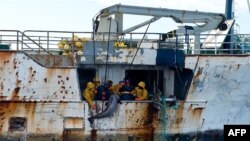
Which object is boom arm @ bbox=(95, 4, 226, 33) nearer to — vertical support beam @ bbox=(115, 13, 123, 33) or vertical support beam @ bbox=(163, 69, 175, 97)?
vertical support beam @ bbox=(115, 13, 123, 33)

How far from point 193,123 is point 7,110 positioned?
17.0 feet

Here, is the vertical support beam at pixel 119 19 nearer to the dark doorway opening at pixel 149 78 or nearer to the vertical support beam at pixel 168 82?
the dark doorway opening at pixel 149 78

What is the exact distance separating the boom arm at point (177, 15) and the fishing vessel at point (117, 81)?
0.15ft

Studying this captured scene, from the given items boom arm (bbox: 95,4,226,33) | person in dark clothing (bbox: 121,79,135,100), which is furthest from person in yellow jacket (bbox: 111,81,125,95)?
boom arm (bbox: 95,4,226,33)

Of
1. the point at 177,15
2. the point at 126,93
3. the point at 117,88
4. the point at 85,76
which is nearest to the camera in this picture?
the point at 126,93

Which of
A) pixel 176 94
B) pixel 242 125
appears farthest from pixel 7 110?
pixel 242 125

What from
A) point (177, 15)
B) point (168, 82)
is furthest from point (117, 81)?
point (177, 15)

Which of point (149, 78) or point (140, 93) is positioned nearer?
point (140, 93)

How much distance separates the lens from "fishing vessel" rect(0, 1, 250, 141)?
12.0 metres

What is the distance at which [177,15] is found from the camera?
1452cm

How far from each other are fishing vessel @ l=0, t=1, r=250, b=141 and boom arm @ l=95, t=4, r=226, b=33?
1.7 inches

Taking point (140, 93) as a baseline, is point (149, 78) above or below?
above

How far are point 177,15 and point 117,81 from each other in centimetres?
310

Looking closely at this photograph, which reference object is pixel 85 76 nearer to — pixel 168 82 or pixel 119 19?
pixel 119 19
